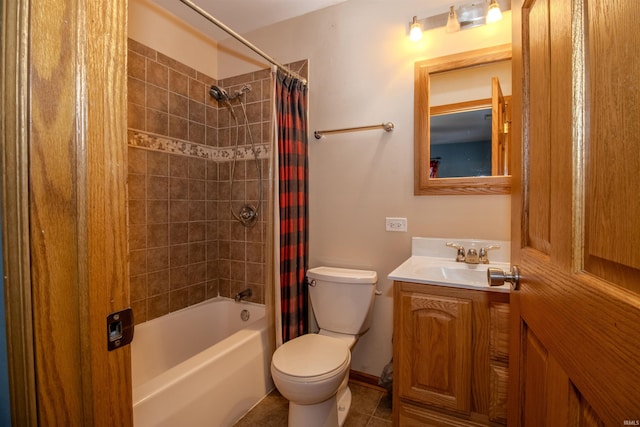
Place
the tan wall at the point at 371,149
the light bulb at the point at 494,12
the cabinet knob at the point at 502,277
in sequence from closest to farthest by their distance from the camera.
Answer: the cabinet knob at the point at 502,277 < the light bulb at the point at 494,12 < the tan wall at the point at 371,149

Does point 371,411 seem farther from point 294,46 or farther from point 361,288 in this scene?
point 294,46

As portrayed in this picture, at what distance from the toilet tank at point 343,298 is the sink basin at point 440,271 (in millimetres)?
285

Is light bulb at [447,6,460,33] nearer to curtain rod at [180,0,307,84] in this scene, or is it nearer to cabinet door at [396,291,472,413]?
curtain rod at [180,0,307,84]

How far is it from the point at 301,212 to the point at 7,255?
1626 mm

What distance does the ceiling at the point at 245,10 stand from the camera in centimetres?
200

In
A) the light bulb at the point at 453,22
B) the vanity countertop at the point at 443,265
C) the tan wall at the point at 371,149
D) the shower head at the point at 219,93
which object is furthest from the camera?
the shower head at the point at 219,93

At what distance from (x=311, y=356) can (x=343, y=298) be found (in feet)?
1.41

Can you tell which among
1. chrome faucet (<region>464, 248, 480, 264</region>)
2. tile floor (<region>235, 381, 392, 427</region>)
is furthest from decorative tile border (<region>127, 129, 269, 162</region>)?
tile floor (<region>235, 381, 392, 427</region>)

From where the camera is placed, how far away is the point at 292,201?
1927 mm

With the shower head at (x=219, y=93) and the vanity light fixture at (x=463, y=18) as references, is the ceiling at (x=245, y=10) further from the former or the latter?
the vanity light fixture at (x=463, y=18)

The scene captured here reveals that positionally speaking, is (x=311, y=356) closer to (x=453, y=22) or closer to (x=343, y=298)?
(x=343, y=298)

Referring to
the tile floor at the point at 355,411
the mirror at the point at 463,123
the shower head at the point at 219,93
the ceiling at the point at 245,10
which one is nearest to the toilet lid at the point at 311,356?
the tile floor at the point at 355,411

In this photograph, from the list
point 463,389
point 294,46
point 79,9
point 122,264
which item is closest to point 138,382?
point 122,264

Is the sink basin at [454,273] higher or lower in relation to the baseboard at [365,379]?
higher
